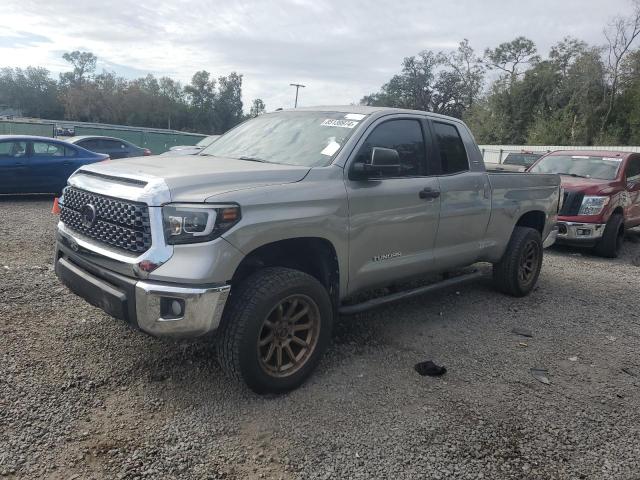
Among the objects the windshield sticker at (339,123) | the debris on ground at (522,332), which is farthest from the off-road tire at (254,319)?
the debris on ground at (522,332)

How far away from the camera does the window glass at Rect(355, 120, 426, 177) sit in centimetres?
407

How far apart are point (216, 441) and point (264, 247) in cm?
120

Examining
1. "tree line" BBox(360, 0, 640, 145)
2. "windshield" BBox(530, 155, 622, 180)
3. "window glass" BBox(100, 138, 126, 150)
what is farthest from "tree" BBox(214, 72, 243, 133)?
"windshield" BBox(530, 155, 622, 180)

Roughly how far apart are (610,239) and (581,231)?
59 cm

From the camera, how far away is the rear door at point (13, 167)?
1058 centimetres

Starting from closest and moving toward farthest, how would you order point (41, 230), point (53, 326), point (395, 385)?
point (395, 385), point (53, 326), point (41, 230)

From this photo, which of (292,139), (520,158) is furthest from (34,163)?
(520,158)

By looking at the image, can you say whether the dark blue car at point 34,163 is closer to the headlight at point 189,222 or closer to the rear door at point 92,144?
the rear door at point 92,144

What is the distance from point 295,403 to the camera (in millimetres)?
3361

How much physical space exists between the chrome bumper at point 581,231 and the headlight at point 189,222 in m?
7.22

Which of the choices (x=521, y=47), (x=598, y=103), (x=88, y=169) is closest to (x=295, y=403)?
(x=88, y=169)

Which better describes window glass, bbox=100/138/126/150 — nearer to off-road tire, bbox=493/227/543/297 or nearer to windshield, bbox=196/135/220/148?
windshield, bbox=196/135/220/148

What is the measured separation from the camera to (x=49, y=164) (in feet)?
36.8

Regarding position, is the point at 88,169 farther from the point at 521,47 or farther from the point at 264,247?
the point at 521,47
